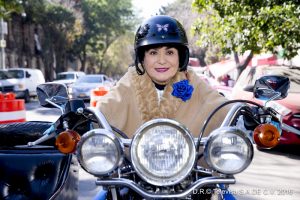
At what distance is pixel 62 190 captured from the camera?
3229 millimetres

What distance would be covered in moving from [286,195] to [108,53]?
60936 mm

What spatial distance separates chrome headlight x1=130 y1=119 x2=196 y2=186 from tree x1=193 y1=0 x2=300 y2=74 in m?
9.71

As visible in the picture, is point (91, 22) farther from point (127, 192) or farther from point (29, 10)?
point (127, 192)

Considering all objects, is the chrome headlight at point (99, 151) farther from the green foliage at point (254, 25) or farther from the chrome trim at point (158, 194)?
the green foliage at point (254, 25)

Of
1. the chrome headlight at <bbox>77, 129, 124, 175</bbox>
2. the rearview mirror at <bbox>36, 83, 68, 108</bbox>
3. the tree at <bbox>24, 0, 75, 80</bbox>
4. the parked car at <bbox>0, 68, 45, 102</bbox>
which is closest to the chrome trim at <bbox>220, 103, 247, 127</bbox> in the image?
the chrome headlight at <bbox>77, 129, 124, 175</bbox>

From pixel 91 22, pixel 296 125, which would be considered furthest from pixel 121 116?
pixel 91 22

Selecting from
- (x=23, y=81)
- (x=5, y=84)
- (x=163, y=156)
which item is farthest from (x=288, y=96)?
(x=23, y=81)

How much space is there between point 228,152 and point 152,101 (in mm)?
932

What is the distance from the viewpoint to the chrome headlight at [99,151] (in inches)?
69.2

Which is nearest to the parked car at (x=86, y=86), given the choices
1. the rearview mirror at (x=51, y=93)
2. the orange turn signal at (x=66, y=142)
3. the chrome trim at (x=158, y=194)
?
the rearview mirror at (x=51, y=93)

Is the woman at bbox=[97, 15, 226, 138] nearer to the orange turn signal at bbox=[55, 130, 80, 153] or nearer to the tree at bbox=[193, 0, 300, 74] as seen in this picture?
the orange turn signal at bbox=[55, 130, 80, 153]

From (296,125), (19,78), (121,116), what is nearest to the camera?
(121,116)

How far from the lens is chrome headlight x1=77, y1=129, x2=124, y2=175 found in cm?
176

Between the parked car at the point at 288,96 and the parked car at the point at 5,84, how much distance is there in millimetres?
13036
